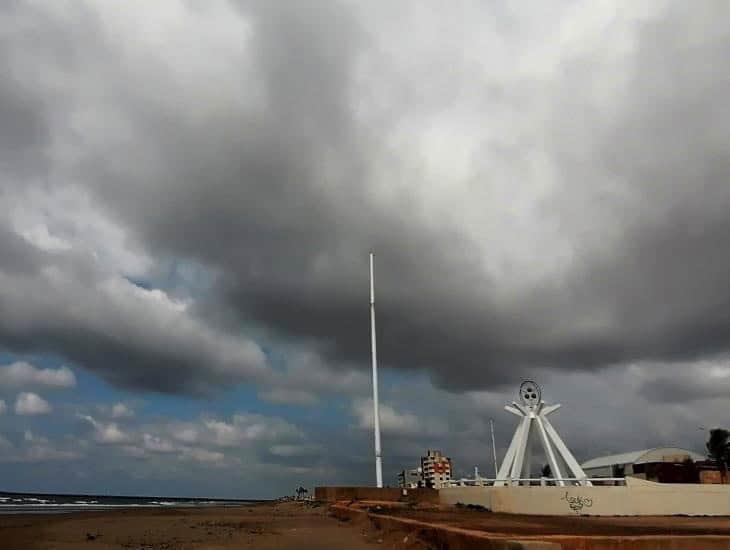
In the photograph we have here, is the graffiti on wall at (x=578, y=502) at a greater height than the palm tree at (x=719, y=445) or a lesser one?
lesser

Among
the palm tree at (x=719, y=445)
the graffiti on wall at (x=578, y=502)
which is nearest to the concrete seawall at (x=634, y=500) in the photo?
the graffiti on wall at (x=578, y=502)

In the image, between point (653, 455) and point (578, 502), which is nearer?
point (578, 502)

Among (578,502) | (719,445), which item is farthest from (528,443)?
(719,445)

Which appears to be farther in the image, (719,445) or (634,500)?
(719,445)

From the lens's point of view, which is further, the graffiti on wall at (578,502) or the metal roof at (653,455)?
the metal roof at (653,455)

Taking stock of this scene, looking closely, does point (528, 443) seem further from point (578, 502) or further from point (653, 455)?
point (653, 455)

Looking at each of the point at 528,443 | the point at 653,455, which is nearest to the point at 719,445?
the point at 653,455

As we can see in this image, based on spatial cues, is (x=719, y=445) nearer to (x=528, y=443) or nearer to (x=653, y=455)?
(x=653, y=455)

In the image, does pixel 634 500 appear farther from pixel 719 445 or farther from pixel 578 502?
Result: pixel 719 445

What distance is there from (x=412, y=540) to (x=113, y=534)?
12.8m

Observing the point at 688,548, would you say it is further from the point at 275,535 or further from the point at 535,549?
the point at 275,535

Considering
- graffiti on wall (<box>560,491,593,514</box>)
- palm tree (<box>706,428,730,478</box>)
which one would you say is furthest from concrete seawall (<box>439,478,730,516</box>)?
palm tree (<box>706,428,730,478</box>)

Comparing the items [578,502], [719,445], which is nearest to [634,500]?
[578,502]

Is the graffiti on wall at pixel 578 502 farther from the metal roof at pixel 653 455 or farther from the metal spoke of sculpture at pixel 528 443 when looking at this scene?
the metal roof at pixel 653 455
